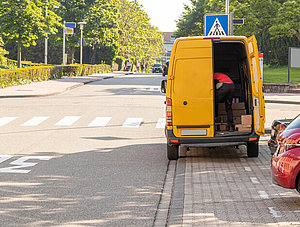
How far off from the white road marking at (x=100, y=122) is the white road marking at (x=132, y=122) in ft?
2.08

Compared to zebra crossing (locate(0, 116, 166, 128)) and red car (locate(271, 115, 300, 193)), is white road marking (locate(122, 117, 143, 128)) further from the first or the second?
red car (locate(271, 115, 300, 193))

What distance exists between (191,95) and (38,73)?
33.9m

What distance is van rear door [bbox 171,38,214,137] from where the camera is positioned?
11.6m

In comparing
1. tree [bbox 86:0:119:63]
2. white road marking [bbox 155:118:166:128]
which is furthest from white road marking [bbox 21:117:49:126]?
tree [bbox 86:0:119:63]

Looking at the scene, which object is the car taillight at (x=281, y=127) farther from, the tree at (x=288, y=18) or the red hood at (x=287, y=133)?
the tree at (x=288, y=18)

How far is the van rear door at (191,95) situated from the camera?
456 inches

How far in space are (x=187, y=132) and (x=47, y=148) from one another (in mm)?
3563

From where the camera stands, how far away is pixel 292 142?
7352mm

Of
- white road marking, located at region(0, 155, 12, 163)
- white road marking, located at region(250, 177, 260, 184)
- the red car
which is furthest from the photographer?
white road marking, located at region(0, 155, 12, 163)

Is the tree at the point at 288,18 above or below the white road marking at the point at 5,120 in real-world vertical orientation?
above

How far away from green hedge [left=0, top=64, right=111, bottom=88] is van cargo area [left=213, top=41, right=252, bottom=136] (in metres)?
23.6

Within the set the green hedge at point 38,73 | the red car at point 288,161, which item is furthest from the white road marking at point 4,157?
the green hedge at point 38,73

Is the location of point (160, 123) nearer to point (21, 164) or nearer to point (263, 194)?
point (21, 164)

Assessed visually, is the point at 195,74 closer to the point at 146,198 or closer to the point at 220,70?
the point at 220,70
